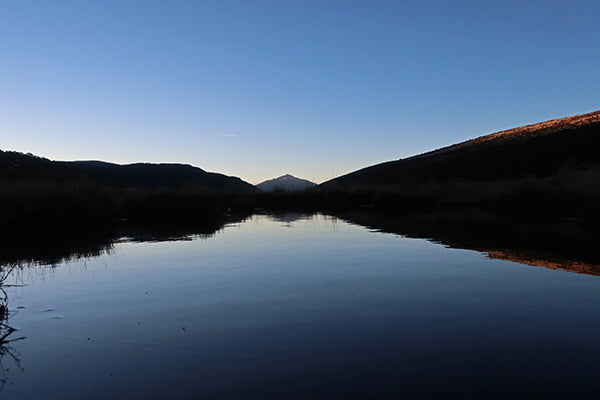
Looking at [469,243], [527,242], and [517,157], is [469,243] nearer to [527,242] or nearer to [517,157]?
[527,242]

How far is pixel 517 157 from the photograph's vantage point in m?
61.2

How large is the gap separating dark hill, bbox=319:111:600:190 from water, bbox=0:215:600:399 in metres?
32.7

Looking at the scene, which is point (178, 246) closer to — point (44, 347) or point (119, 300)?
point (119, 300)

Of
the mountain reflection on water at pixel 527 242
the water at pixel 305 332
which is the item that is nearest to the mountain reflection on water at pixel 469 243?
the mountain reflection on water at pixel 527 242

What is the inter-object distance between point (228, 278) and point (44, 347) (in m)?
3.98

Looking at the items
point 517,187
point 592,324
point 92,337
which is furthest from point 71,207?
point 517,187

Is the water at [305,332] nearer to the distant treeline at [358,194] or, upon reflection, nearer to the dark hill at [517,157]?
the distant treeline at [358,194]

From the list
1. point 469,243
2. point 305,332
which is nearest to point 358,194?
point 469,243

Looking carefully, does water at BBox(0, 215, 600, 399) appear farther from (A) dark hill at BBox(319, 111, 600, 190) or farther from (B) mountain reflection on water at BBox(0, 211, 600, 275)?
(A) dark hill at BBox(319, 111, 600, 190)

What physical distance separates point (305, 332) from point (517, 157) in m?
66.6

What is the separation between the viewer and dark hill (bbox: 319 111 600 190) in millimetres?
52000

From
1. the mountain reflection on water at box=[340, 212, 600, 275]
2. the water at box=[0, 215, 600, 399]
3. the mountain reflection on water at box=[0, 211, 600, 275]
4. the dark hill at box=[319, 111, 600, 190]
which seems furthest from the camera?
the dark hill at box=[319, 111, 600, 190]

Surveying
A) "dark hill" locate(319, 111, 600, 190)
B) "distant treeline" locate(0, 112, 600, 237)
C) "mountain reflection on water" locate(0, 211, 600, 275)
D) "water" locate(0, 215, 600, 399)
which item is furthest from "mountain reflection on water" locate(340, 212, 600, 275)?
"dark hill" locate(319, 111, 600, 190)

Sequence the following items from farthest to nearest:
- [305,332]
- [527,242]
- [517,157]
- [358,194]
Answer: [517,157] → [358,194] → [527,242] → [305,332]
